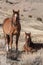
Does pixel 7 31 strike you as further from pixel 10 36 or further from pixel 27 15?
pixel 27 15

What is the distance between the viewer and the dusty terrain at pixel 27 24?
47.4ft

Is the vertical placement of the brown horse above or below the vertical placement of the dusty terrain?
above

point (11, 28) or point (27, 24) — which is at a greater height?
point (11, 28)

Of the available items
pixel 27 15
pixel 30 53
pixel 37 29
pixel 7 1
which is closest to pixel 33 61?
pixel 30 53

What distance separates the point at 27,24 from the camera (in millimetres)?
24219

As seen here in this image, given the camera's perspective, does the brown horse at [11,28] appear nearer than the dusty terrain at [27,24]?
No

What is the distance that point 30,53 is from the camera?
52.1 feet

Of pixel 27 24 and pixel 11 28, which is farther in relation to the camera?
pixel 27 24

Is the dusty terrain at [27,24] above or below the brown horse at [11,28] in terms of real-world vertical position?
below

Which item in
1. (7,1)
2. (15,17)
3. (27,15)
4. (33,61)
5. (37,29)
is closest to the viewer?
(33,61)

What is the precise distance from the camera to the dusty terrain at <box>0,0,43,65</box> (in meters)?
14.4

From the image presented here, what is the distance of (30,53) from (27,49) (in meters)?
0.37

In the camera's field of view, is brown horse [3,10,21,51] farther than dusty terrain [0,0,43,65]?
Yes

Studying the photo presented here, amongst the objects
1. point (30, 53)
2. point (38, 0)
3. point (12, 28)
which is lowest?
point (38, 0)
